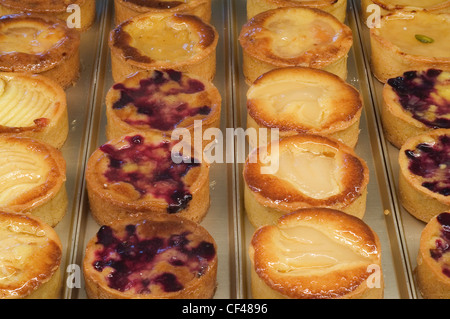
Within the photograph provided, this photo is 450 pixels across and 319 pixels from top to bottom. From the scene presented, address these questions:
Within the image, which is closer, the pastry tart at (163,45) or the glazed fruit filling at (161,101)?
the glazed fruit filling at (161,101)

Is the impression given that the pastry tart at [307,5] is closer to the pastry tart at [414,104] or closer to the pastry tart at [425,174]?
the pastry tart at [414,104]

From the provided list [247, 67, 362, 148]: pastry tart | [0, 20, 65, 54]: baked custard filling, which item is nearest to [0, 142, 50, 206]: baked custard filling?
[0, 20, 65, 54]: baked custard filling

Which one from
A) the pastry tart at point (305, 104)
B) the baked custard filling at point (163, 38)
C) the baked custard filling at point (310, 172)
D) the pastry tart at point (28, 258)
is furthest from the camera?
the baked custard filling at point (163, 38)

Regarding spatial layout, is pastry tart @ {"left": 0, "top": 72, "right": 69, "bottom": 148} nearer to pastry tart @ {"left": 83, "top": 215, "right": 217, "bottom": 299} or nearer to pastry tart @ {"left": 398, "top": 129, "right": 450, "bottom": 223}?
pastry tart @ {"left": 83, "top": 215, "right": 217, "bottom": 299}

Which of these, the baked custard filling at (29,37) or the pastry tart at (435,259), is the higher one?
the baked custard filling at (29,37)

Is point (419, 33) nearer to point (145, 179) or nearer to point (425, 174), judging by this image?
point (425, 174)

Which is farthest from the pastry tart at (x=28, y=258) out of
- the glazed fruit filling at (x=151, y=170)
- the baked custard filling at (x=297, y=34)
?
the baked custard filling at (x=297, y=34)

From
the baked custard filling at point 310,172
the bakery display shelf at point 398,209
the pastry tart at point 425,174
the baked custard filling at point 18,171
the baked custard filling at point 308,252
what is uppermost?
the baked custard filling at point 18,171
